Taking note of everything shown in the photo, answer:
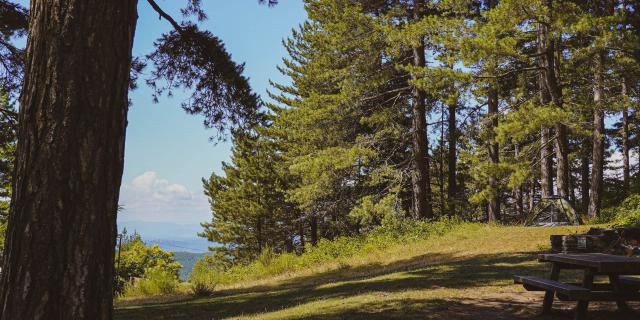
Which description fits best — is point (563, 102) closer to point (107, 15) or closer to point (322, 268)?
point (322, 268)

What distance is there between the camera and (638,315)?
5.25m

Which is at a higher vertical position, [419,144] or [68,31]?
[419,144]

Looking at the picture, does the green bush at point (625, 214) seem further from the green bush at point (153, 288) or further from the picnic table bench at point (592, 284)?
the green bush at point (153, 288)

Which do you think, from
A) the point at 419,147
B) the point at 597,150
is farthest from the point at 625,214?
the point at 419,147

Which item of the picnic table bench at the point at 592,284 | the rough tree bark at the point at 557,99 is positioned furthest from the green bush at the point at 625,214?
the picnic table bench at the point at 592,284

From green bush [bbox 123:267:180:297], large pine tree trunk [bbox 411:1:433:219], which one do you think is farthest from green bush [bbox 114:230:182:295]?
large pine tree trunk [bbox 411:1:433:219]

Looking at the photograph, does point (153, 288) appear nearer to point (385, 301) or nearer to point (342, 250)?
point (342, 250)

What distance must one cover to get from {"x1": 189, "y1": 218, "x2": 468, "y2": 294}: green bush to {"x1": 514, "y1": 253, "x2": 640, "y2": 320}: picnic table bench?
33.7 feet

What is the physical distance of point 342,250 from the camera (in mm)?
16719

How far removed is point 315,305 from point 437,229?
10.5 m

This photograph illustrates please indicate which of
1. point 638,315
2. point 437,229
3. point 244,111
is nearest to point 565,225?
point 437,229

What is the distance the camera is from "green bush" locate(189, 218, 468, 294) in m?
15.8

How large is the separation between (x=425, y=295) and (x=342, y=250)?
33.0 feet

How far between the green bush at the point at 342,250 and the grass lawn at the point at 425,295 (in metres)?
1.42
